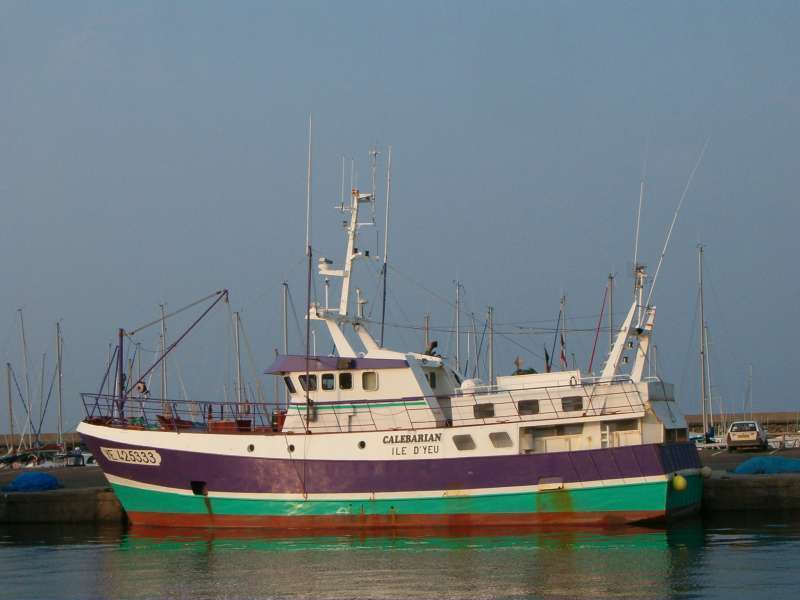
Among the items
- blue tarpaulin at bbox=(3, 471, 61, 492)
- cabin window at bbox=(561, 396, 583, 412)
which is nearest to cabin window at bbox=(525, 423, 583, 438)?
cabin window at bbox=(561, 396, 583, 412)

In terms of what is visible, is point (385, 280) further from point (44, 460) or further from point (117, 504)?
point (44, 460)

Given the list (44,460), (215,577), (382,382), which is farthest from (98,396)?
(44,460)

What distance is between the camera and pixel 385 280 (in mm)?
28016

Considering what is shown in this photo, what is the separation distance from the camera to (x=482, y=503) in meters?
25.3

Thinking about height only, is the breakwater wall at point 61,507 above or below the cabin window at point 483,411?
below

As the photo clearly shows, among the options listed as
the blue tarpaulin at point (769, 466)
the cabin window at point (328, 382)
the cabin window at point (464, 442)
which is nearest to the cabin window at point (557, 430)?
the cabin window at point (464, 442)

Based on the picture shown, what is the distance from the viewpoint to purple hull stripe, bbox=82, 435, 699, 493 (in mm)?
24734

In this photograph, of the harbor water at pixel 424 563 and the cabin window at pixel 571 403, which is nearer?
the harbor water at pixel 424 563

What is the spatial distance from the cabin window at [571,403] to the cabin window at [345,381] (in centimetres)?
489

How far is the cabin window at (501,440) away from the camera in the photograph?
25516 mm

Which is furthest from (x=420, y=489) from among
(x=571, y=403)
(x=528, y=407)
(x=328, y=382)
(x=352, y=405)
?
(x=571, y=403)

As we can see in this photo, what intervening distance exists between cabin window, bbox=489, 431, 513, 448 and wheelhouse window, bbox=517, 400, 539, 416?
2.27 ft

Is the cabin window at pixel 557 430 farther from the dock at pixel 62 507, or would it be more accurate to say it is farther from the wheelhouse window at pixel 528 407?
the dock at pixel 62 507

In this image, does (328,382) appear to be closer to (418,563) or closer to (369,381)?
(369,381)
